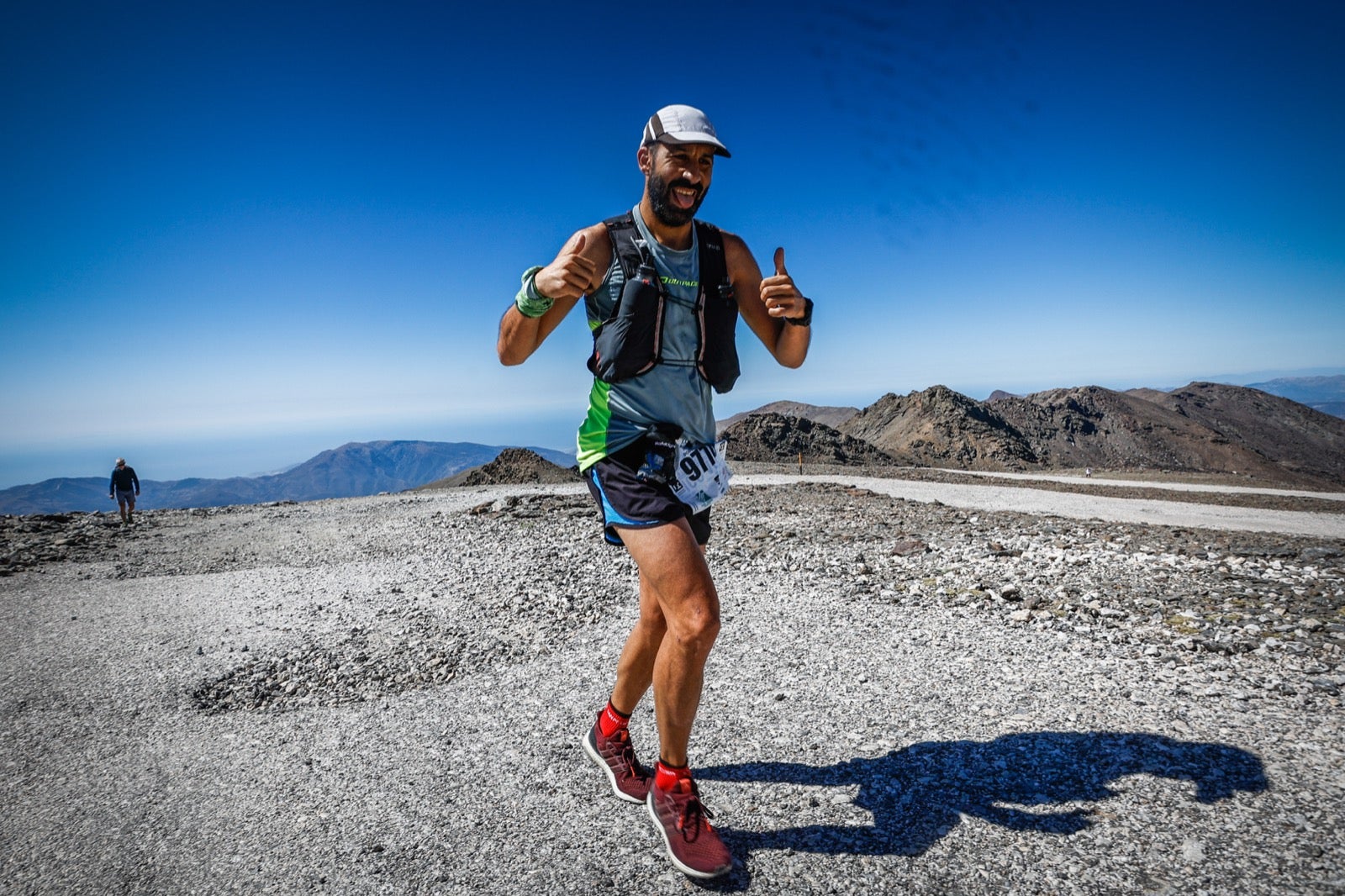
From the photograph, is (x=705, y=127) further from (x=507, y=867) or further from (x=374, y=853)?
(x=374, y=853)

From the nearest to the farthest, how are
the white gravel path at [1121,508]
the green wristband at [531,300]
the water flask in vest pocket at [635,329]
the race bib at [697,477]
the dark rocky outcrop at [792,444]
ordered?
the green wristband at [531,300]
the water flask in vest pocket at [635,329]
the race bib at [697,477]
the white gravel path at [1121,508]
the dark rocky outcrop at [792,444]

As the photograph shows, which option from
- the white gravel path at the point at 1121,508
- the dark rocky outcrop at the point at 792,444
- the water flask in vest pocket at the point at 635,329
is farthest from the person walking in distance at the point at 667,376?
the dark rocky outcrop at the point at 792,444

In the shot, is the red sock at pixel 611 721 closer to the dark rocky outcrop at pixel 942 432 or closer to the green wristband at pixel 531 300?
the green wristband at pixel 531 300

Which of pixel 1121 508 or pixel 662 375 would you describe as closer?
pixel 662 375

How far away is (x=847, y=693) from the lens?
392 centimetres

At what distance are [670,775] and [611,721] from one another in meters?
0.58

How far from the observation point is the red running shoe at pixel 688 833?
7.78ft

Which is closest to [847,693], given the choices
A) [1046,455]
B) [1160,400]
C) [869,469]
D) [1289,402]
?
[869,469]

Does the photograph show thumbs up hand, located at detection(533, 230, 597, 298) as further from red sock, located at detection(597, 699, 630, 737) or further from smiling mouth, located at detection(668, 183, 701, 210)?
red sock, located at detection(597, 699, 630, 737)

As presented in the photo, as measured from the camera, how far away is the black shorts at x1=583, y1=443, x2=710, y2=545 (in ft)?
8.15

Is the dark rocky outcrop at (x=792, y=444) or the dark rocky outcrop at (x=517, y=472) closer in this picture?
the dark rocky outcrop at (x=517, y=472)

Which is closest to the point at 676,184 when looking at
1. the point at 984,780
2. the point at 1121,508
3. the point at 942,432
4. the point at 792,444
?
the point at 984,780

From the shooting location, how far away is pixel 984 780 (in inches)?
115

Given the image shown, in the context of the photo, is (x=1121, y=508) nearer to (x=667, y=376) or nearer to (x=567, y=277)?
(x=667, y=376)
